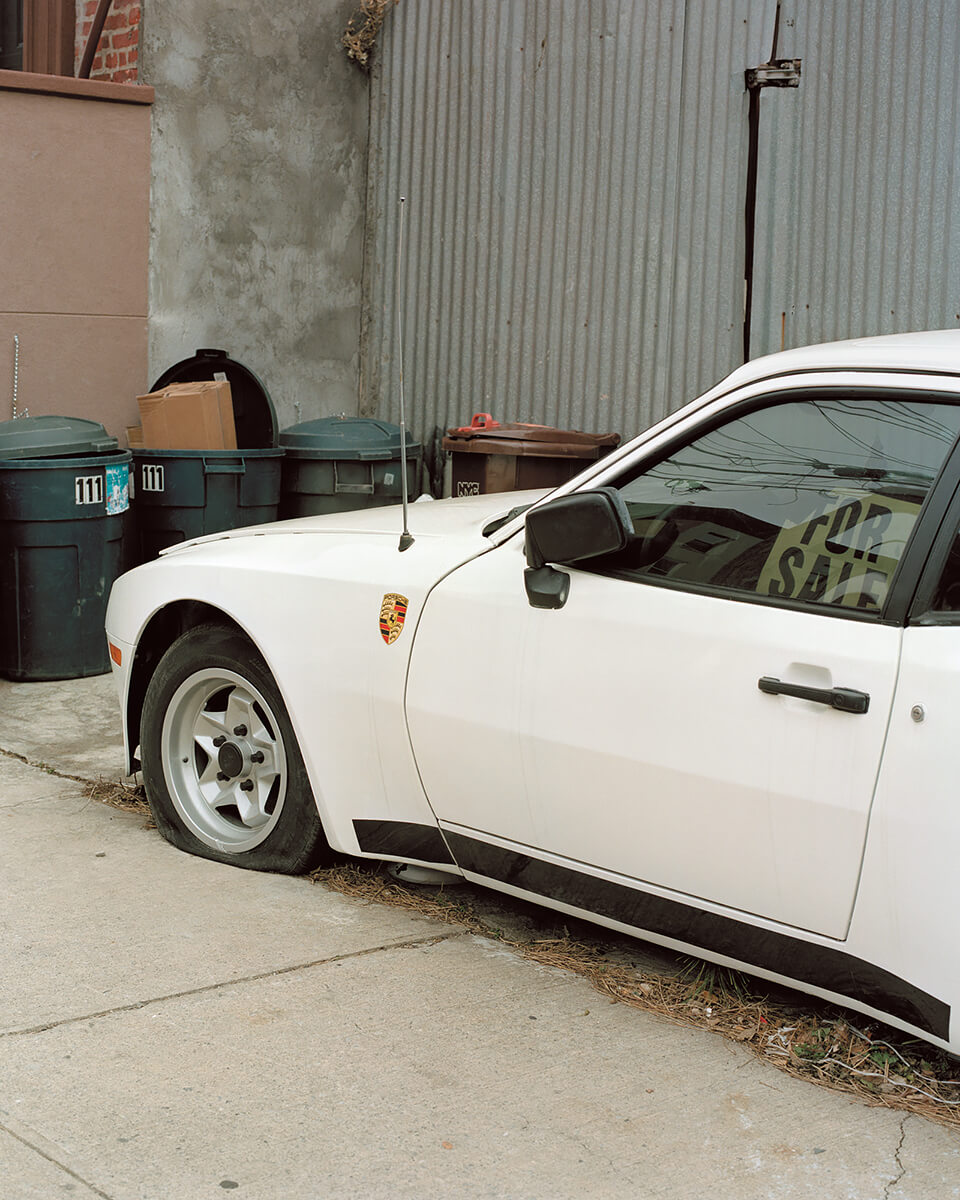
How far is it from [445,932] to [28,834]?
164cm

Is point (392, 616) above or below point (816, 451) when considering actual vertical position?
below

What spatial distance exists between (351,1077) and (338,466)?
5.44 meters

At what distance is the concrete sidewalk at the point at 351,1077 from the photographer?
289 cm

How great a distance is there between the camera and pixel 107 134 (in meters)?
8.63

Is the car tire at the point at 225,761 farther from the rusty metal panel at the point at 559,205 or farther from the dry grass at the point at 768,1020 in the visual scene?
the rusty metal panel at the point at 559,205

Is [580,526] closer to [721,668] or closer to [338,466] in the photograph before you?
[721,668]

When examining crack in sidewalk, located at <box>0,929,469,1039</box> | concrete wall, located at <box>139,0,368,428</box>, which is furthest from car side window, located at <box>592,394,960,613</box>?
concrete wall, located at <box>139,0,368,428</box>

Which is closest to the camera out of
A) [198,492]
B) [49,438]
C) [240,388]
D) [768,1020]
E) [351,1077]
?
[351,1077]

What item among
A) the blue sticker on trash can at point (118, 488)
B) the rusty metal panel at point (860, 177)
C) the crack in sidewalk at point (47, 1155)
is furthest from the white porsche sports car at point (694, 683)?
the rusty metal panel at point (860, 177)

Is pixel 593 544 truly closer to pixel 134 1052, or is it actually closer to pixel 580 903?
pixel 580 903

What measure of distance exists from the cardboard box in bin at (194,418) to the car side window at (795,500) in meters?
4.87

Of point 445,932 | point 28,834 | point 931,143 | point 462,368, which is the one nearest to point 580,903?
point 445,932

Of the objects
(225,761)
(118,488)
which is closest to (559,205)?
(118,488)

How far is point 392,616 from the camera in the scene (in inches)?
158
